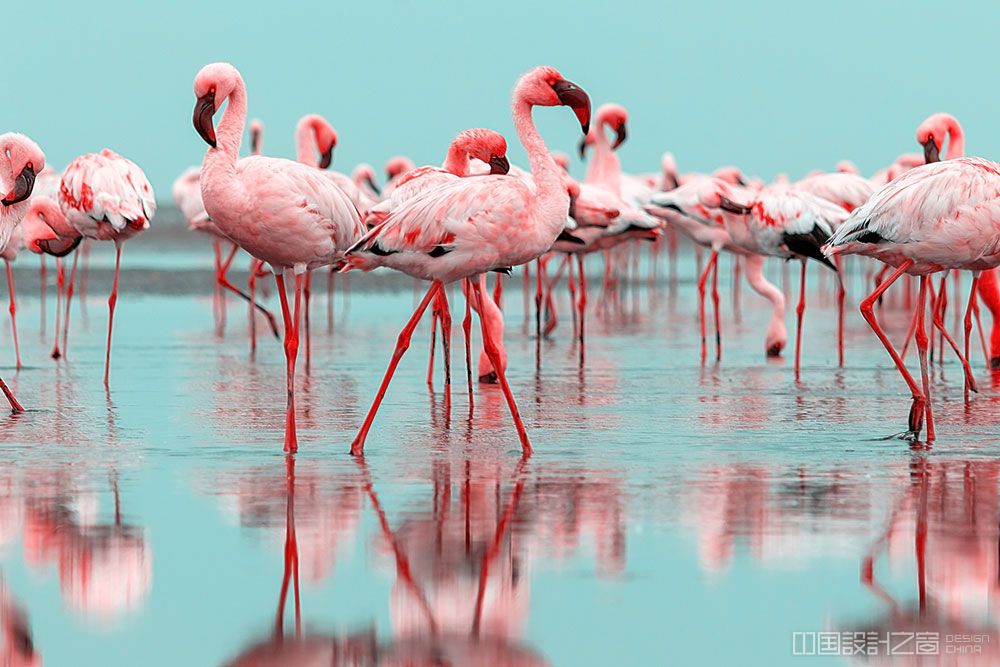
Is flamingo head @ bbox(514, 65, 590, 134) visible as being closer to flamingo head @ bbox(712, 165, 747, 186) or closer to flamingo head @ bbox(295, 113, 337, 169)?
flamingo head @ bbox(295, 113, 337, 169)

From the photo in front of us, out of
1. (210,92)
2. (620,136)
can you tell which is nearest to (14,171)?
(210,92)

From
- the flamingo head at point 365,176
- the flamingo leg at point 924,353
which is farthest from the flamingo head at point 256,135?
the flamingo leg at point 924,353

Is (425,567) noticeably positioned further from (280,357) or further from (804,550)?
(280,357)

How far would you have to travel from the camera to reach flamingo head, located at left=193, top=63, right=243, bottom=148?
7.85 meters

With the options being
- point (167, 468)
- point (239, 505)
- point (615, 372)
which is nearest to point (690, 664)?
point (239, 505)

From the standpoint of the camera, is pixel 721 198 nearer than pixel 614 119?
Yes

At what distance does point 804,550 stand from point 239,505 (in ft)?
7.36

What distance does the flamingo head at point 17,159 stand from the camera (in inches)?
376

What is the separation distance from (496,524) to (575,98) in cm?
271

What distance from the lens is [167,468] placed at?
23.7 feet

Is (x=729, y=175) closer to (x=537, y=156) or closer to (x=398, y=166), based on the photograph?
(x=398, y=166)

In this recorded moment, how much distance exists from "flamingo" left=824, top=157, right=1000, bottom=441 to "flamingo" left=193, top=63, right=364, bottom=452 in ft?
8.77

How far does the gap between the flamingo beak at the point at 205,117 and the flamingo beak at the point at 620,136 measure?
29.7ft

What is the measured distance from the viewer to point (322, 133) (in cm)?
1512
